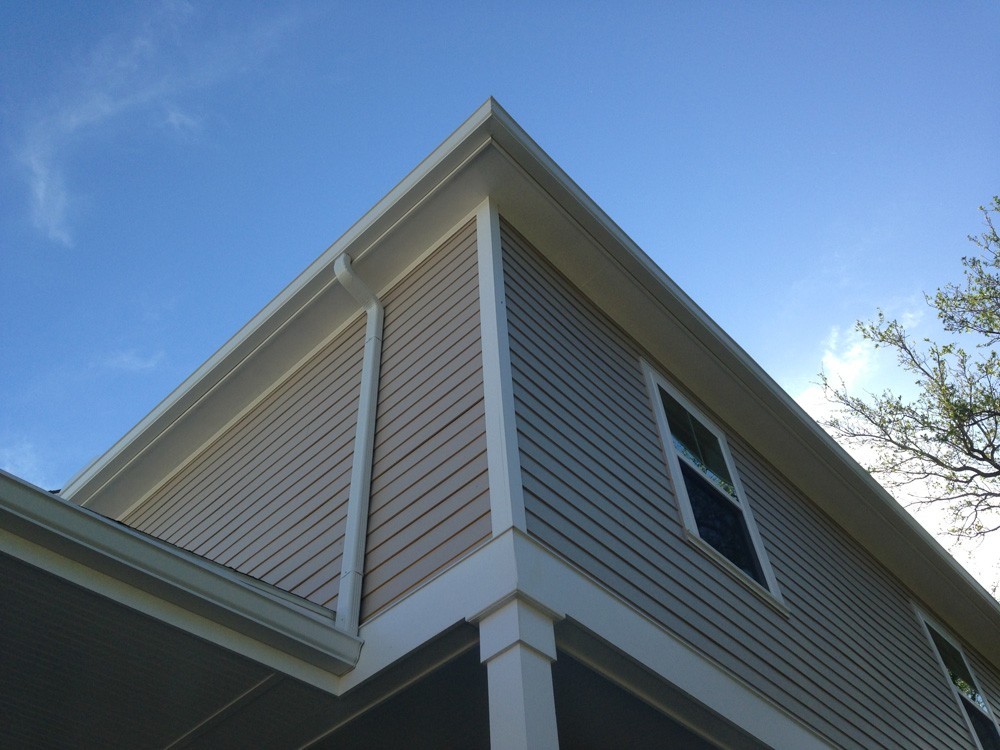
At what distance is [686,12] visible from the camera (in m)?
10.2

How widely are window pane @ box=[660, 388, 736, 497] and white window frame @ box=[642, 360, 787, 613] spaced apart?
1.6 inches

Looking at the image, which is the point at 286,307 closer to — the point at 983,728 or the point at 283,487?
the point at 283,487

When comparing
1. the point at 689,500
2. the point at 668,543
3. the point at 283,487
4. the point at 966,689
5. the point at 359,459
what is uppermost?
the point at 966,689

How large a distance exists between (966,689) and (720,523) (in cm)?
450

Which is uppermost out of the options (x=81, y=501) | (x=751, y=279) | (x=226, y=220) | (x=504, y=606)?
(x=226, y=220)

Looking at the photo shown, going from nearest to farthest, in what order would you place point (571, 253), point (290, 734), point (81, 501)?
1. point (290, 734)
2. point (571, 253)
3. point (81, 501)

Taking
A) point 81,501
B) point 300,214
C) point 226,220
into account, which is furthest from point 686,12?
point 81,501

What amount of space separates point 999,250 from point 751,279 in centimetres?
422

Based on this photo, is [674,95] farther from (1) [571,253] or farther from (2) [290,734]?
(2) [290,734]

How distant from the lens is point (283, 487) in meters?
5.72

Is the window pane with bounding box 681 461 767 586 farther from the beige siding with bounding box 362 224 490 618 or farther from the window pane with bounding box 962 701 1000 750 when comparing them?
the window pane with bounding box 962 701 1000 750

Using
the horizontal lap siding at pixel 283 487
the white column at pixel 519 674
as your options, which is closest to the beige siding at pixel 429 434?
the horizontal lap siding at pixel 283 487

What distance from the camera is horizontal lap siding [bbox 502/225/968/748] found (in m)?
4.36

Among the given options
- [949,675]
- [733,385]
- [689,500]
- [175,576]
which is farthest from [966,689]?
[175,576]
